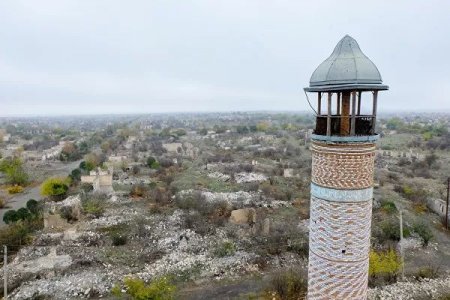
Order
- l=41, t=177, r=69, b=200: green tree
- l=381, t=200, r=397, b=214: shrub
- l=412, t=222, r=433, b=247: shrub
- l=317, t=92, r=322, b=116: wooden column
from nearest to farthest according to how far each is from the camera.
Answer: l=317, t=92, r=322, b=116: wooden column → l=412, t=222, r=433, b=247: shrub → l=381, t=200, r=397, b=214: shrub → l=41, t=177, r=69, b=200: green tree

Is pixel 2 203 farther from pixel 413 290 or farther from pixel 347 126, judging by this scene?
pixel 347 126

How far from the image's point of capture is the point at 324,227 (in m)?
5.09

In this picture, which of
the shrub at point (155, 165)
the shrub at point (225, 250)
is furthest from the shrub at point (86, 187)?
the shrub at point (225, 250)

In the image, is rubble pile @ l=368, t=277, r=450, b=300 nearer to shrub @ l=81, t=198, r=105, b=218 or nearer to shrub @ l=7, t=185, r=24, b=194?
shrub @ l=81, t=198, r=105, b=218

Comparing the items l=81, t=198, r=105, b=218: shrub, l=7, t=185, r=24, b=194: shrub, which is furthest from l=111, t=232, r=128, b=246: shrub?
l=7, t=185, r=24, b=194: shrub

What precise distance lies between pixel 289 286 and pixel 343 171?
5.74 m

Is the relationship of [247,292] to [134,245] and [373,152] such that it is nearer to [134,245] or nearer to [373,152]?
[134,245]

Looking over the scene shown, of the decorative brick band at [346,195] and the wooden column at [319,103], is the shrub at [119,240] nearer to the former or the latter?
the decorative brick band at [346,195]

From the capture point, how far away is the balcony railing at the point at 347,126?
5.05 metres

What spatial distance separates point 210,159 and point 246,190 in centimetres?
1162

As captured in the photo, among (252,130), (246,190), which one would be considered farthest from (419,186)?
(252,130)

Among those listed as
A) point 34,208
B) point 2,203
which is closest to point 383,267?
point 34,208

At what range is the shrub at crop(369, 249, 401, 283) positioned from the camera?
34.0 ft

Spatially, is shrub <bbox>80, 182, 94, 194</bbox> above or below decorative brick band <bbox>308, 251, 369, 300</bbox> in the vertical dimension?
below
